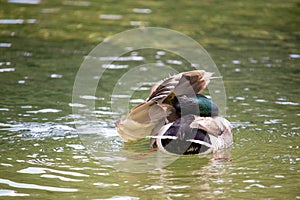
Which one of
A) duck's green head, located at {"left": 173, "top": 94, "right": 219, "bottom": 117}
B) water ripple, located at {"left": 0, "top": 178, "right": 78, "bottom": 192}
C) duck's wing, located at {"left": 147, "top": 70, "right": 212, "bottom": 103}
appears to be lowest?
water ripple, located at {"left": 0, "top": 178, "right": 78, "bottom": 192}

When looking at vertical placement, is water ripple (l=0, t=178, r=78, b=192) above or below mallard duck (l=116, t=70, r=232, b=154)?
below

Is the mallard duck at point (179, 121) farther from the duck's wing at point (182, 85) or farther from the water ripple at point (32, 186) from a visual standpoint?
the water ripple at point (32, 186)

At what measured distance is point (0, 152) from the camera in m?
7.51

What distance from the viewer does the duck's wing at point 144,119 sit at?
711 cm

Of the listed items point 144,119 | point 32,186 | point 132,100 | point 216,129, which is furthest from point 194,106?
point 132,100

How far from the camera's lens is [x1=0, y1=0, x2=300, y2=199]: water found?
6.66m

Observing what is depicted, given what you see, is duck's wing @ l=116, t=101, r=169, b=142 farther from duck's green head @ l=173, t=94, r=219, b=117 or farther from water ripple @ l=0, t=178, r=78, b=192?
water ripple @ l=0, t=178, r=78, b=192

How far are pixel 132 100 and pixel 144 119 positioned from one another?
7.95 feet

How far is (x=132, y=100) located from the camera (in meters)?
9.61

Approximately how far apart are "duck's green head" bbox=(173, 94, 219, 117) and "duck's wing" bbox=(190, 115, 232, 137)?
0.11 meters

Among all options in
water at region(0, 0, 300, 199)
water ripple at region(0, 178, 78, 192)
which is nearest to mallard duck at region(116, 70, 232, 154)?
water at region(0, 0, 300, 199)

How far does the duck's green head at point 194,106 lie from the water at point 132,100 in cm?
52

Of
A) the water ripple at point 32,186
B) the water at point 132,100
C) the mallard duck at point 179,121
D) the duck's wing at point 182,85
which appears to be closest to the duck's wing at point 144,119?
the mallard duck at point 179,121

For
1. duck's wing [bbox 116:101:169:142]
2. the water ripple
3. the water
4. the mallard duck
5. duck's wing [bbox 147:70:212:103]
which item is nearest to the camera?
the water ripple
